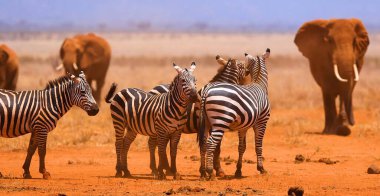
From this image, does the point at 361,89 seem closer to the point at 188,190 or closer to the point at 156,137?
the point at 156,137

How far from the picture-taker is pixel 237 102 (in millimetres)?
13281

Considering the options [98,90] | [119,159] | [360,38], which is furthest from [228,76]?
[98,90]

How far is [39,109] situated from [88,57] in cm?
1617

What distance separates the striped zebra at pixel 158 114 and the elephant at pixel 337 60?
760cm

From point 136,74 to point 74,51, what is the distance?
16.5 m

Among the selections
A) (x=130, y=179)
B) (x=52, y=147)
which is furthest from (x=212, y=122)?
(x=52, y=147)

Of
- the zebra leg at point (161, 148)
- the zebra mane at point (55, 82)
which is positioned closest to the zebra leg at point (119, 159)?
the zebra leg at point (161, 148)

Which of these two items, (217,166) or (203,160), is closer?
(203,160)

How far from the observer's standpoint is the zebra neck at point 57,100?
1372cm

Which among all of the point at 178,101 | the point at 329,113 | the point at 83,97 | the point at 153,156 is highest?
the point at 329,113

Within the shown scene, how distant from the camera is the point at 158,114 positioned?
529 inches

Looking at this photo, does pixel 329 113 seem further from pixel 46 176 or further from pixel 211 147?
pixel 46 176

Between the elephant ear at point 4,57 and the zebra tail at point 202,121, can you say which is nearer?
the zebra tail at point 202,121

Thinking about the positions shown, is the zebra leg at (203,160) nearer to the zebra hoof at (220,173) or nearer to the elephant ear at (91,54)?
the zebra hoof at (220,173)
